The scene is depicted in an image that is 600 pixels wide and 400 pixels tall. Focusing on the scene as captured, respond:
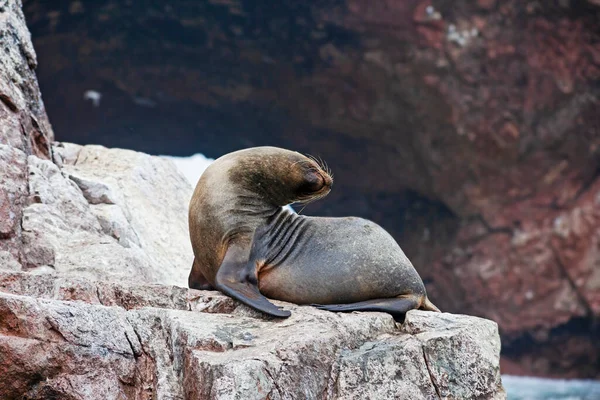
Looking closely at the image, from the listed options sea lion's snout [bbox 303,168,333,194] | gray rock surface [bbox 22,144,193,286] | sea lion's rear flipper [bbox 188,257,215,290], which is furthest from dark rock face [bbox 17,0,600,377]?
sea lion's rear flipper [bbox 188,257,215,290]

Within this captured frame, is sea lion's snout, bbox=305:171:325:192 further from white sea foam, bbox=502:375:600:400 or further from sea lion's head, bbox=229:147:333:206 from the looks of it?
white sea foam, bbox=502:375:600:400

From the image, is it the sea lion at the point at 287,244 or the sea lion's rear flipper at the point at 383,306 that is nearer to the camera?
the sea lion's rear flipper at the point at 383,306

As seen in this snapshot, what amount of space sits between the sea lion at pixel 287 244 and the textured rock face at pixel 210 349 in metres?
0.28

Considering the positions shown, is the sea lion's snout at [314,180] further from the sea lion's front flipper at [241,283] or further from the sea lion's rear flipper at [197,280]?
the sea lion's rear flipper at [197,280]

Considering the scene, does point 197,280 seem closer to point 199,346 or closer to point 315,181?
point 315,181

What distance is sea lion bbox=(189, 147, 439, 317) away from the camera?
4.11m

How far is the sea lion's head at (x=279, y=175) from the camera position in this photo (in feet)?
14.2

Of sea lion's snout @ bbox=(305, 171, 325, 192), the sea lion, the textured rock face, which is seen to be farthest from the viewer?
sea lion's snout @ bbox=(305, 171, 325, 192)

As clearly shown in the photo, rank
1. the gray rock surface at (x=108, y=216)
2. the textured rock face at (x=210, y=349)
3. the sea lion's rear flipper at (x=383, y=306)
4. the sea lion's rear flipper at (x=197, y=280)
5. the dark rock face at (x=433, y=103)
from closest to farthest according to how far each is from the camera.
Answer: the textured rock face at (x=210, y=349) < the sea lion's rear flipper at (x=383, y=306) < the sea lion's rear flipper at (x=197, y=280) < the gray rock surface at (x=108, y=216) < the dark rock face at (x=433, y=103)

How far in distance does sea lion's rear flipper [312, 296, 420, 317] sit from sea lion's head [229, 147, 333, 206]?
2.19 feet

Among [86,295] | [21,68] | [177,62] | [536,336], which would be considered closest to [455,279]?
[536,336]

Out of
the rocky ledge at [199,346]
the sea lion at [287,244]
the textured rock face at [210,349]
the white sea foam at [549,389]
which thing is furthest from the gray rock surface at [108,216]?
the white sea foam at [549,389]

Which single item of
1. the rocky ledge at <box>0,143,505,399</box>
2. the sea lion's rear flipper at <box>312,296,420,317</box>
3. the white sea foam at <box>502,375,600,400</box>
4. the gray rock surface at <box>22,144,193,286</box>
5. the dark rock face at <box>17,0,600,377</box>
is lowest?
the white sea foam at <box>502,375,600,400</box>

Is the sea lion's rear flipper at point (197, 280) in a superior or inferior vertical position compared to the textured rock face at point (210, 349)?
inferior
